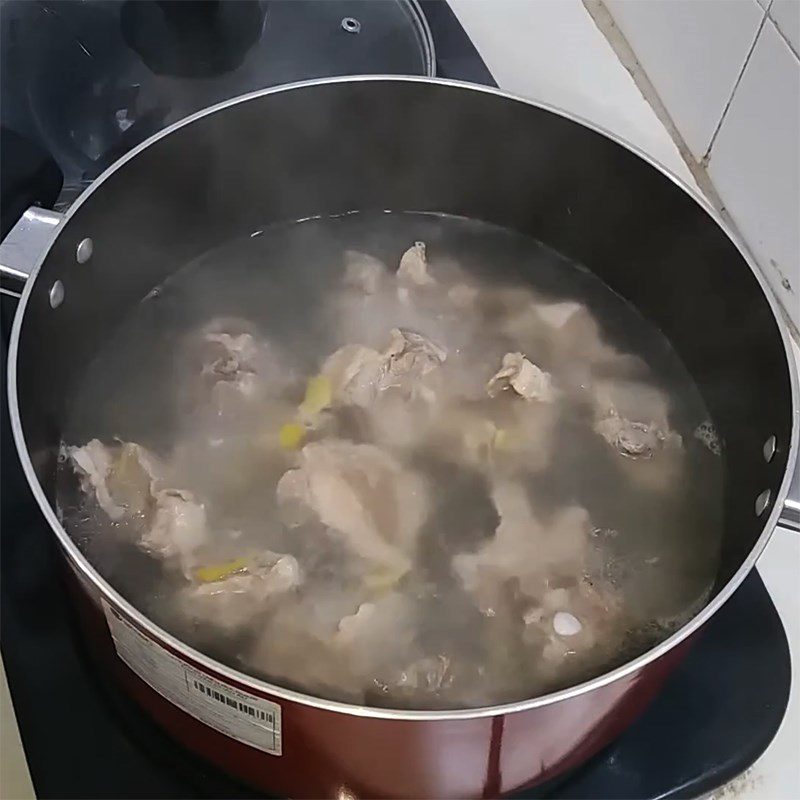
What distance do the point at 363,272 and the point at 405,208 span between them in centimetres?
11

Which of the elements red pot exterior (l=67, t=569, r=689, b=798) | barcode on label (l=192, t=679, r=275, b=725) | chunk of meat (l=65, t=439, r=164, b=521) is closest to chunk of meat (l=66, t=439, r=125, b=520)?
chunk of meat (l=65, t=439, r=164, b=521)

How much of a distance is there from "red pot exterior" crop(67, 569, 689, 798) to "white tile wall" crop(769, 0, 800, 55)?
545mm

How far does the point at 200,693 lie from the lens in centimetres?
66

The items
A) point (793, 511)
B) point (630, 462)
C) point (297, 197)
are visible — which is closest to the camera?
point (793, 511)

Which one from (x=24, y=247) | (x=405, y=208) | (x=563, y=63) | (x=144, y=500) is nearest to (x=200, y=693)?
(x=144, y=500)

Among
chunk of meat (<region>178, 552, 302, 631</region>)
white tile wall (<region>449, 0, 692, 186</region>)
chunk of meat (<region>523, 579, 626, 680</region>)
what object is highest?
white tile wall (<region>449, 0, 692, 186</region>)

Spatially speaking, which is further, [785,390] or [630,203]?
[630,203]

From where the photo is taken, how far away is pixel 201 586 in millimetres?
830

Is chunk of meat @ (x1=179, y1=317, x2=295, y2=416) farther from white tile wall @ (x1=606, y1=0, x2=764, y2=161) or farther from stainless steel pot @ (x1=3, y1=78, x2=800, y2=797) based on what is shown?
white tile wall @ (x1=606, y1=0, x2=764, y2=161)

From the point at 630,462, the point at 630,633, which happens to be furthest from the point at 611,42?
the point at 630,633

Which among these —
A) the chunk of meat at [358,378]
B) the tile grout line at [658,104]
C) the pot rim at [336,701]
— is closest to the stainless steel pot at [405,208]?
the pot rim at [336,701]

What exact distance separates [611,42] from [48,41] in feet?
1.98

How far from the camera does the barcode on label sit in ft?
2.11

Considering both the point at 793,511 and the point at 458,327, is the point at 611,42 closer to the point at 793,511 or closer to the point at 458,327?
the point at 458,327
